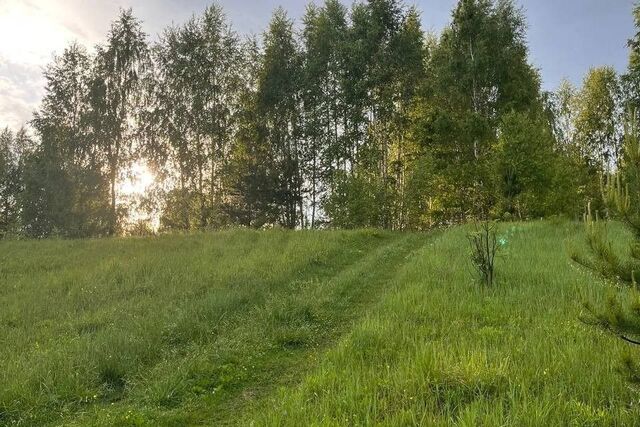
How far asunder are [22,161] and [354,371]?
209 ft

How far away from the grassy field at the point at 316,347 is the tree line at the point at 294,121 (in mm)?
18941

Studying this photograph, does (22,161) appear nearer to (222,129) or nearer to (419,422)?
(222,129)

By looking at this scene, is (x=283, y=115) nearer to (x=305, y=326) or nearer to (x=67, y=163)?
(x=67, y=163)

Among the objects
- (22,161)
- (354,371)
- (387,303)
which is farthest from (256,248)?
(22,161)

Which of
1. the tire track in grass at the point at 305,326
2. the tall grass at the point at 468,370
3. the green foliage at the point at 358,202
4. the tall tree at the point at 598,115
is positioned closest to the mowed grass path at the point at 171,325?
the tire track in grass at the point at 305,326

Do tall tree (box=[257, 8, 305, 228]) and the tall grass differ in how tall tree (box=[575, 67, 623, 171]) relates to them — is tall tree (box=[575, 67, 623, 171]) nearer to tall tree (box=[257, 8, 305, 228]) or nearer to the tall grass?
tall tree (box=[257, 8, 305, 228])

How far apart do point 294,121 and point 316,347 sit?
33433mm

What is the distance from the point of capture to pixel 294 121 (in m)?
39.9

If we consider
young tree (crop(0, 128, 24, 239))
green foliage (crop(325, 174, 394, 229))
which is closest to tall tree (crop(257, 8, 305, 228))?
green foliage (crop(325, 174, 394, 229))

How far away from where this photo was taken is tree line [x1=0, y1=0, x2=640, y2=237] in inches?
1314

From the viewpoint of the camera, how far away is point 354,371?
586cm

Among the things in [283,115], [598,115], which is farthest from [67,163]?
[598,115]

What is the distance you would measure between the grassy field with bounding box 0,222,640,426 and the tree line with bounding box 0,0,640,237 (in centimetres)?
1894

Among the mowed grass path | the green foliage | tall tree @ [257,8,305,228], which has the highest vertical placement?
tall tree @ [257,8,305,228]
